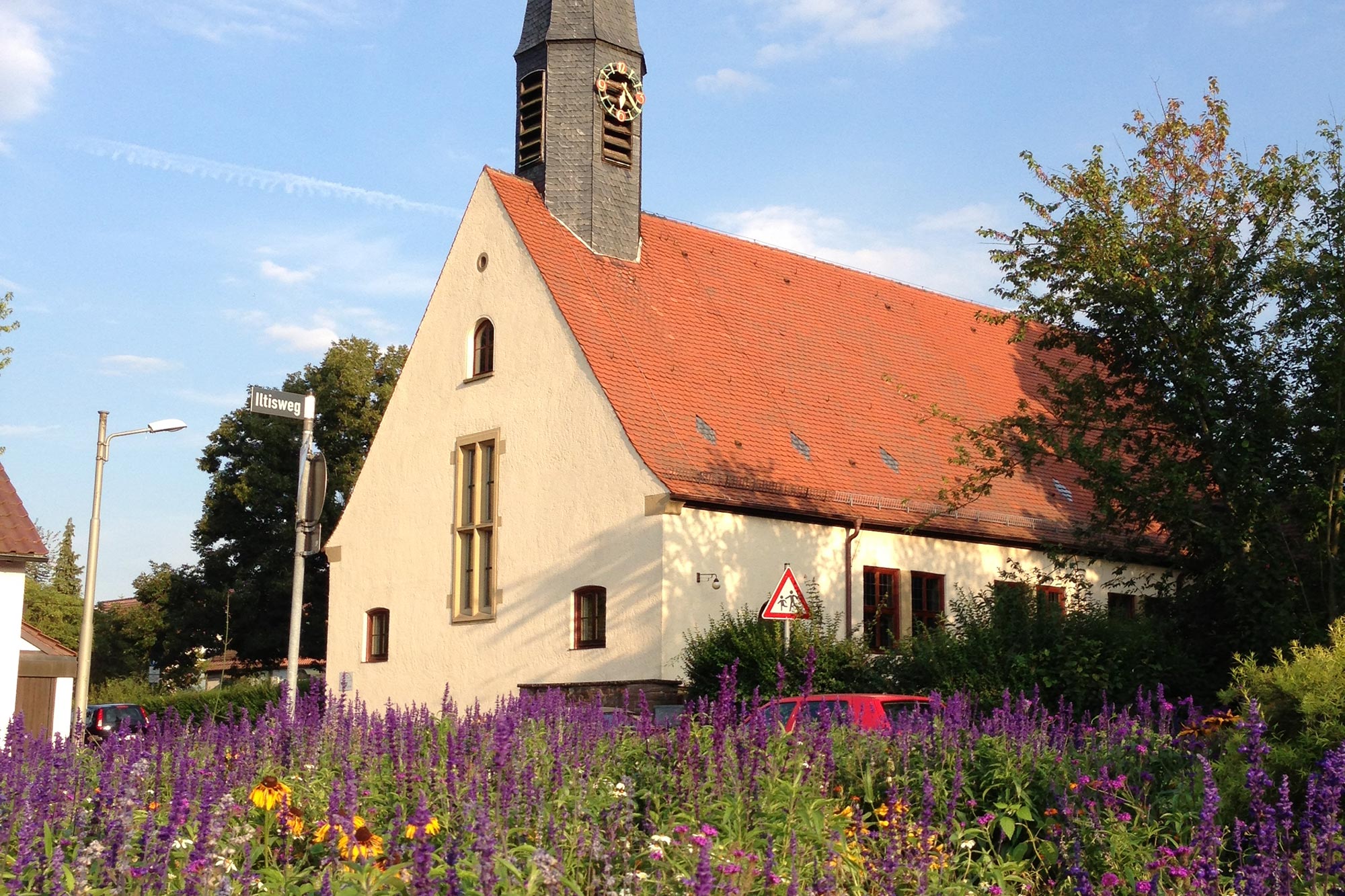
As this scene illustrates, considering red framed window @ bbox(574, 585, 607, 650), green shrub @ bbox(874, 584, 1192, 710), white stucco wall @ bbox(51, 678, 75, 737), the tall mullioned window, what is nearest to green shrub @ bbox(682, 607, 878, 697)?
green shrub @ bbox(874, 584, 1192, 710)

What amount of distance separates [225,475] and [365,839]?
3999 cm

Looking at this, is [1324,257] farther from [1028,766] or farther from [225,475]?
[225,475]

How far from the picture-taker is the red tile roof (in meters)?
21.9

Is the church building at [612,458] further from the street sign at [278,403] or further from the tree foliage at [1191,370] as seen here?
the street sign at [278,403]

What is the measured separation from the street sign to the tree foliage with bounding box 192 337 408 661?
95.0ft

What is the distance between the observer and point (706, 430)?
72.7ft

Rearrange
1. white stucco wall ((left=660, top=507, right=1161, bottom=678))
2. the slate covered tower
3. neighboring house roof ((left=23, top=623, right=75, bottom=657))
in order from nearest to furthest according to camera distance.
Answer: white stucco wall ((left=660, top=507, right=1161, bottom=678)), the slate covered tower, neighboring house roof ((left=23, top=623, right=75, bottom=657))

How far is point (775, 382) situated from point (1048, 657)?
846 cm

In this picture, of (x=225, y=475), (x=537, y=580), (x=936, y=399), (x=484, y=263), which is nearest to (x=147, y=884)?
(x=537, y=580)

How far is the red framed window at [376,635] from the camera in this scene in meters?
25.4

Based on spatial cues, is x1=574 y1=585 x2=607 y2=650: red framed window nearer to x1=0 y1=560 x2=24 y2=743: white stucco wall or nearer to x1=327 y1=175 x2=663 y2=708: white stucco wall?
x1=327 y1=175 x2=663 y2=708: white stucco wall

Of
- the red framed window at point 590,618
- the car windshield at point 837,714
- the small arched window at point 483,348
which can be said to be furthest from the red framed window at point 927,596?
the car windshield at point 837,714

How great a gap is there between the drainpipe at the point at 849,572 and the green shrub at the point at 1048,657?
380 centimetres

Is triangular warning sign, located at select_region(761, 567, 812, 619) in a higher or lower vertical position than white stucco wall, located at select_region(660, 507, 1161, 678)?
lower
